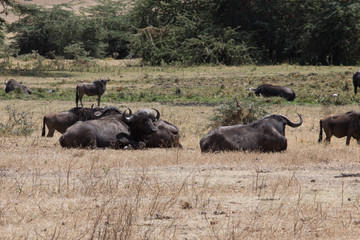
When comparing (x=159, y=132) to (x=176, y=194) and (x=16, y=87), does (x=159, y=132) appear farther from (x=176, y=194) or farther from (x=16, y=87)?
(x=16, y=87)

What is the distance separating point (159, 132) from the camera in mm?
11875

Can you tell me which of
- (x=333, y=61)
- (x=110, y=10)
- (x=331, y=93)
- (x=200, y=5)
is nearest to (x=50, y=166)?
(x=331, y=93)

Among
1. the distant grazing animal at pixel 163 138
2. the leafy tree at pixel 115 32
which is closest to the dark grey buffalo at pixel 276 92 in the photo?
the distant grazing animal at pixel 163 138

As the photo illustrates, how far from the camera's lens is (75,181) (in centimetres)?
785

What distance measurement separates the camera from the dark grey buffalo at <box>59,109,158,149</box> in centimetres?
1128

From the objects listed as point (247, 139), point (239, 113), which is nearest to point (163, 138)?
point (247, 139)

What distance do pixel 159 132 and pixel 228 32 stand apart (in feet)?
88.2

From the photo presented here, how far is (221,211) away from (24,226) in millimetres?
2056

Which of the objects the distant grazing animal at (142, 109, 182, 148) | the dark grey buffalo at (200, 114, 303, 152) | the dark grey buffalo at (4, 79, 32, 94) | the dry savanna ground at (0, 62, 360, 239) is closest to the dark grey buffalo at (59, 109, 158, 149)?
the distant grazing animal at (142, 109, 182, 148)

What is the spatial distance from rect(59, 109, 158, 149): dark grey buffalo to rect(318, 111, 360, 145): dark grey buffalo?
11.7 ft

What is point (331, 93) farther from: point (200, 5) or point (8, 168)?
point (200, 5)

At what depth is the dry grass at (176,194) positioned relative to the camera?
18.6ft

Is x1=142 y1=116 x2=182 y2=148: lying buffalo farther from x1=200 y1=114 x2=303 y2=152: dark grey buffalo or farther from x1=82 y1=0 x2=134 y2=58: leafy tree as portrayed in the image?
x1=82 y1=0 x2=134 y2=58: leafy tree

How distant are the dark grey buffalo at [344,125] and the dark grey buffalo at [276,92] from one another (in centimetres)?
852
